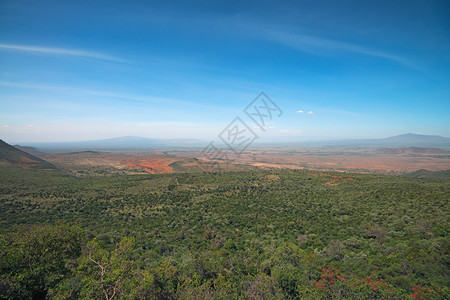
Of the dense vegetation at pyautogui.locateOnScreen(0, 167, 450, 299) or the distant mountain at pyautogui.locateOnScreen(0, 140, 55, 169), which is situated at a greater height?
the distant mountain at pyautogui.locateOnScreen(0, 140, 55, 169)

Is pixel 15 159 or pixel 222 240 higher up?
pixel 15 159

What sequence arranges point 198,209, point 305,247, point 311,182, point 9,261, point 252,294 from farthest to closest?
point 311,182 < point 198,209 < point 305,247 < point 252,294 < point 9,261

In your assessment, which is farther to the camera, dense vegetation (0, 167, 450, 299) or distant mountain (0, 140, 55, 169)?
distant mountain (0, 140, 55, 169)

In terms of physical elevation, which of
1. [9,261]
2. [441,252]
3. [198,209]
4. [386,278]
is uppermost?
[9,261]

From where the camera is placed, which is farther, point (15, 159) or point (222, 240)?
point (15, 159)

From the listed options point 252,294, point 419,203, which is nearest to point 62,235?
point 252,294

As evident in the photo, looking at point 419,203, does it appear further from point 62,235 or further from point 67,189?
point 67,189

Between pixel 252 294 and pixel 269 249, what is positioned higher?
pixel 252 294

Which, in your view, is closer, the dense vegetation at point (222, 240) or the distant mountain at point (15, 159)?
the dense vegetation at point (222, 240)
